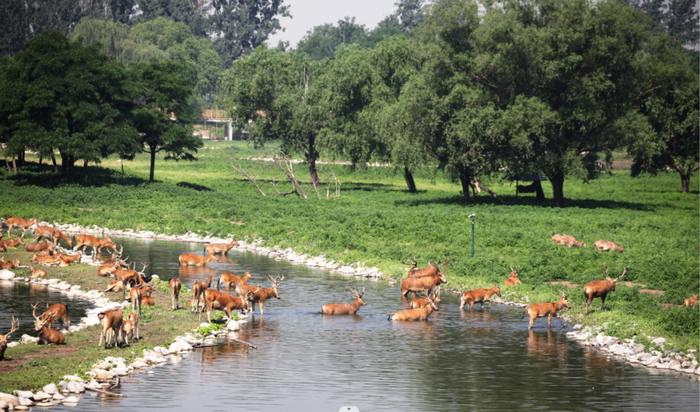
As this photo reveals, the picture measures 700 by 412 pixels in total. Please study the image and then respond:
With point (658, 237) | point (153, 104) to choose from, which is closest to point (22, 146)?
point (153, 104)

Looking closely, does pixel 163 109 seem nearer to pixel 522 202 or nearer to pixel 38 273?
pixel 522 202

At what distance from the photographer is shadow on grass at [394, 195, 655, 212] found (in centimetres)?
7038

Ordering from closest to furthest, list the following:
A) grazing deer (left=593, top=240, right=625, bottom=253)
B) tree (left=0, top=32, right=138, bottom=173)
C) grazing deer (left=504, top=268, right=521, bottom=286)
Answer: grazing deer (left=504, top=268, right=521, bottom=286) < grazing deer (left=593, top=240, right=625, bottom=253) < tree (left=0, top=32, right=138, bottom=173)

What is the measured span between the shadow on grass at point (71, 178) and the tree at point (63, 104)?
125 cm

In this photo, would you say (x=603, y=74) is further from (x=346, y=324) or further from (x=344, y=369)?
(x=344, y=369)

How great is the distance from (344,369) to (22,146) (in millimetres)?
51875

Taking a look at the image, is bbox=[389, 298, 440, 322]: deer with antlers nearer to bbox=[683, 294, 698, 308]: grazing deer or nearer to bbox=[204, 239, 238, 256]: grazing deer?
bbox=[683, 294, 698, 308]: grazing deer

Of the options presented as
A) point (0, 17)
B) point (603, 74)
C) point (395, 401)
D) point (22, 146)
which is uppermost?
point (0, 17)

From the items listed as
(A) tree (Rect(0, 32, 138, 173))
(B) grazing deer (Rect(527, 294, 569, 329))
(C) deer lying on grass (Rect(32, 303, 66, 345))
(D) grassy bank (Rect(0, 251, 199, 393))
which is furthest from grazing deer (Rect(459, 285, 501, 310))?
(A) tree (Rect(0, 32, 138, 173))

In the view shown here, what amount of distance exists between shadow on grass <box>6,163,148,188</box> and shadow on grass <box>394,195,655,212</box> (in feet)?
68.5

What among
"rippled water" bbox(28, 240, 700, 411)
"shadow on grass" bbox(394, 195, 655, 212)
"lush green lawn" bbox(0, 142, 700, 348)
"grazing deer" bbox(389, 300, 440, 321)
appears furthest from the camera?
"shadow on grass" bbox(394, 195, 655, 212)

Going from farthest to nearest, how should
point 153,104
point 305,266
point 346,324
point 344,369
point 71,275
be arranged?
point 153,104
point 305,266
point 71,275
point 346,324
point 344,369

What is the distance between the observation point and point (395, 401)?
81.7ft

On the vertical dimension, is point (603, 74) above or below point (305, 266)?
above
